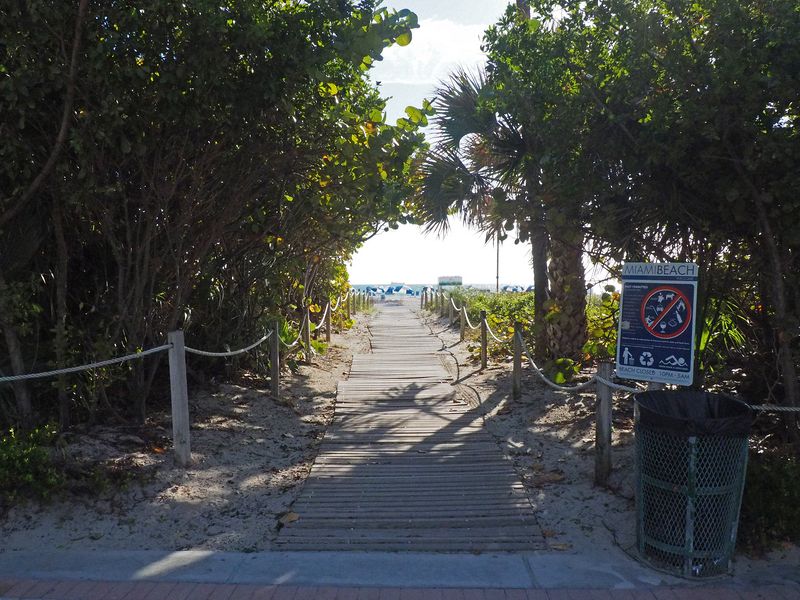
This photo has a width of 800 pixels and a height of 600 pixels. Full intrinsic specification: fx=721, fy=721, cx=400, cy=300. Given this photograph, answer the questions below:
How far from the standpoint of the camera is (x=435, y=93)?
11.0 m

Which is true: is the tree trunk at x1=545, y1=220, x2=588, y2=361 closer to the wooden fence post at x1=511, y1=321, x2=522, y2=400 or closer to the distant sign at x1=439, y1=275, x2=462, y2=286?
the wooden fence post at x1=511, y1=321, x2=522, y2=400

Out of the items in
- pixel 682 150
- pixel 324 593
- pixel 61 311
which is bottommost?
pixel 324 593

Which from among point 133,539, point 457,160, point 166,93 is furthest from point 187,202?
point 457,160

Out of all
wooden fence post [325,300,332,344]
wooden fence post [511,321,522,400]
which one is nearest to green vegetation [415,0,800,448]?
wooden fence post [511,321,522,400]

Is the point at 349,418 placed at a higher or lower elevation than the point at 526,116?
lower

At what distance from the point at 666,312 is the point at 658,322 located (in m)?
0.09

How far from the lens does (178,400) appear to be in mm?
5746

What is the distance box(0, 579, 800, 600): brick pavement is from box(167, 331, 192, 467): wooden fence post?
68.7 inches

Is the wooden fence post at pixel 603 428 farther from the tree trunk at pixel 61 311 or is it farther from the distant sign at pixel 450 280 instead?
the distant sign at pixel 450 280

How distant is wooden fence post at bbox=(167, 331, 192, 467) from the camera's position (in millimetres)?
5734

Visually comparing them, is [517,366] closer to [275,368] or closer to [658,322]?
[275,368]

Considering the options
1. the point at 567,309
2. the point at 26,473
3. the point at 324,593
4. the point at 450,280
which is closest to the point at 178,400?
the point at 26,473

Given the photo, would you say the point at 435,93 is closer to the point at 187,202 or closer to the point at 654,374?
the point at 187,202

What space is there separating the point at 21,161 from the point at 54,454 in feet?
7.20
